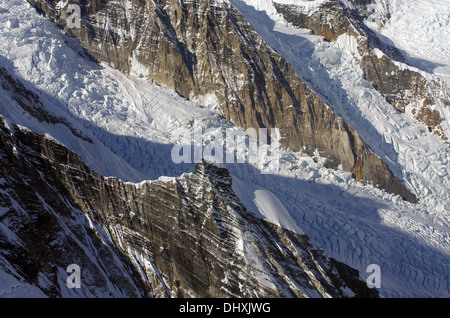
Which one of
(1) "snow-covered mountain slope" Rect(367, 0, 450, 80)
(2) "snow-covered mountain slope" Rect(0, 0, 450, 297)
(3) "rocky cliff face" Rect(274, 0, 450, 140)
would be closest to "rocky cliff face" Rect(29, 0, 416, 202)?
(2) "snow-covered mountain slope" Rect(0, 0, 450, 297)

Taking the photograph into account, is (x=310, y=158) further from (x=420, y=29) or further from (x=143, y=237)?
(x=420, y=29)

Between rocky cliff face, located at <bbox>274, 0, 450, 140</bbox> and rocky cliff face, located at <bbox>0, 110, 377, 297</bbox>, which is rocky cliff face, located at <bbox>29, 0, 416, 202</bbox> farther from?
rocky cliff face, located at <bbox>0, 110, 377, 297</bbox>

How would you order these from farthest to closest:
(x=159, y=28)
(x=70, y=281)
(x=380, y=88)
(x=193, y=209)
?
(x=380, y=88) < (x=159, y=28) < (x=193, y=209) < (x=70, y=281)

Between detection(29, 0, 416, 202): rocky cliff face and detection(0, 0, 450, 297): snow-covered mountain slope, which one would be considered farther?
detection(29, 0, 416, 202): rocky cliff face
